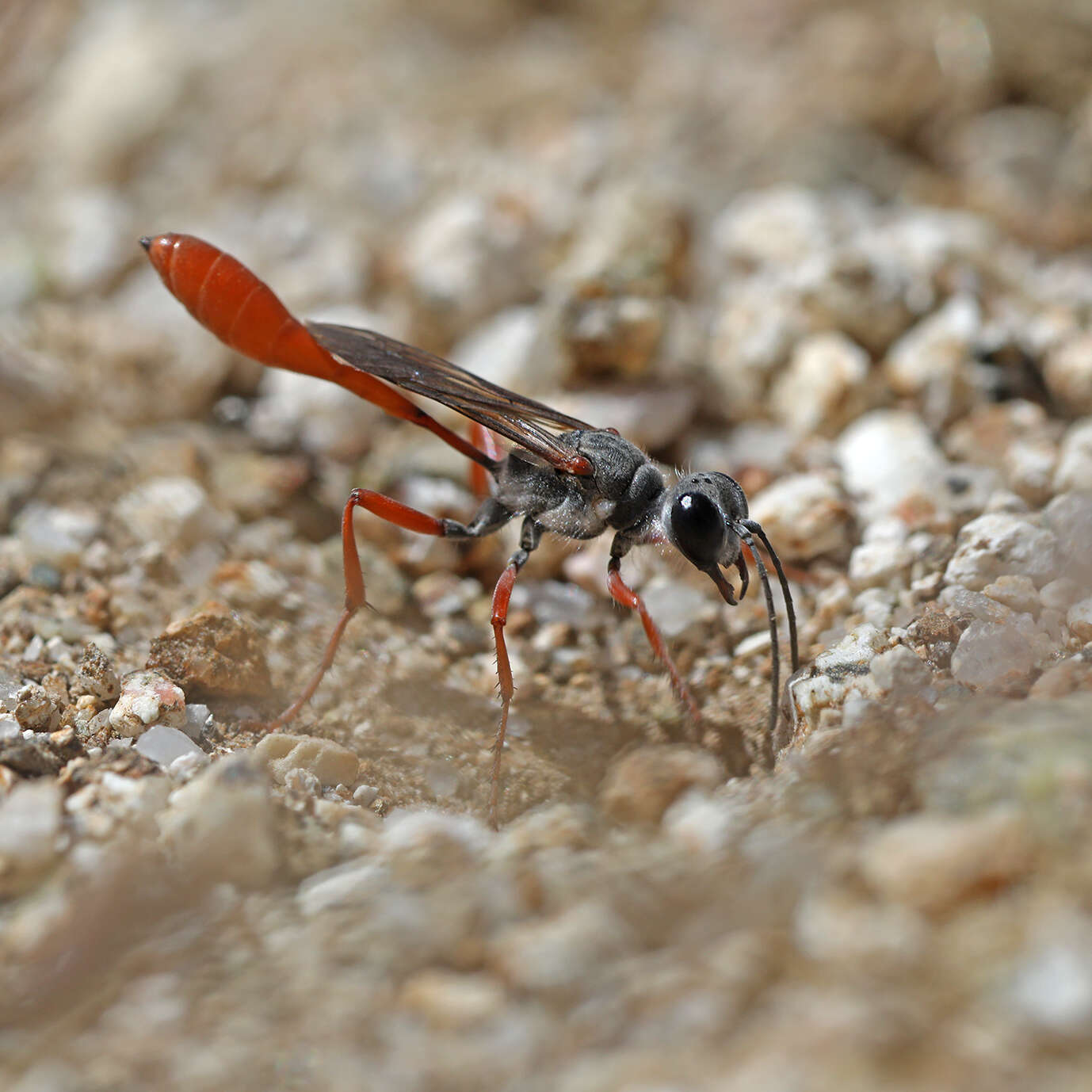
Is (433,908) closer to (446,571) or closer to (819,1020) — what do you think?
(819,1020)

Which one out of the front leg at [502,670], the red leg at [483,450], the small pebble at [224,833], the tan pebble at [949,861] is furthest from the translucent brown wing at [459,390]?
the tan pebble at [949,861]

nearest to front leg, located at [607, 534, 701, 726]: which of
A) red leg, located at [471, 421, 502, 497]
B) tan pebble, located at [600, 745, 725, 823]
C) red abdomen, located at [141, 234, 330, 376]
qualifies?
tan pebble, located at [600, 745, 725, 823]

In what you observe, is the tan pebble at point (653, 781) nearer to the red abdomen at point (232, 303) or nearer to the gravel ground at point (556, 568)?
the gravel ground at point (556, 568)

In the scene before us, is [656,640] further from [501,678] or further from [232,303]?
[232,303]

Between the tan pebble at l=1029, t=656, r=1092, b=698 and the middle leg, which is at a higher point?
the middle leg

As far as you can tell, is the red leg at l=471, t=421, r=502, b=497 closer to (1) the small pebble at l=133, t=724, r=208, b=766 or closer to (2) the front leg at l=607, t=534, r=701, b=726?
(2) the front leg at l=607, t=534, r=701, b=726

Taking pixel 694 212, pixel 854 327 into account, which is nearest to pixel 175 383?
pixel 694 212
